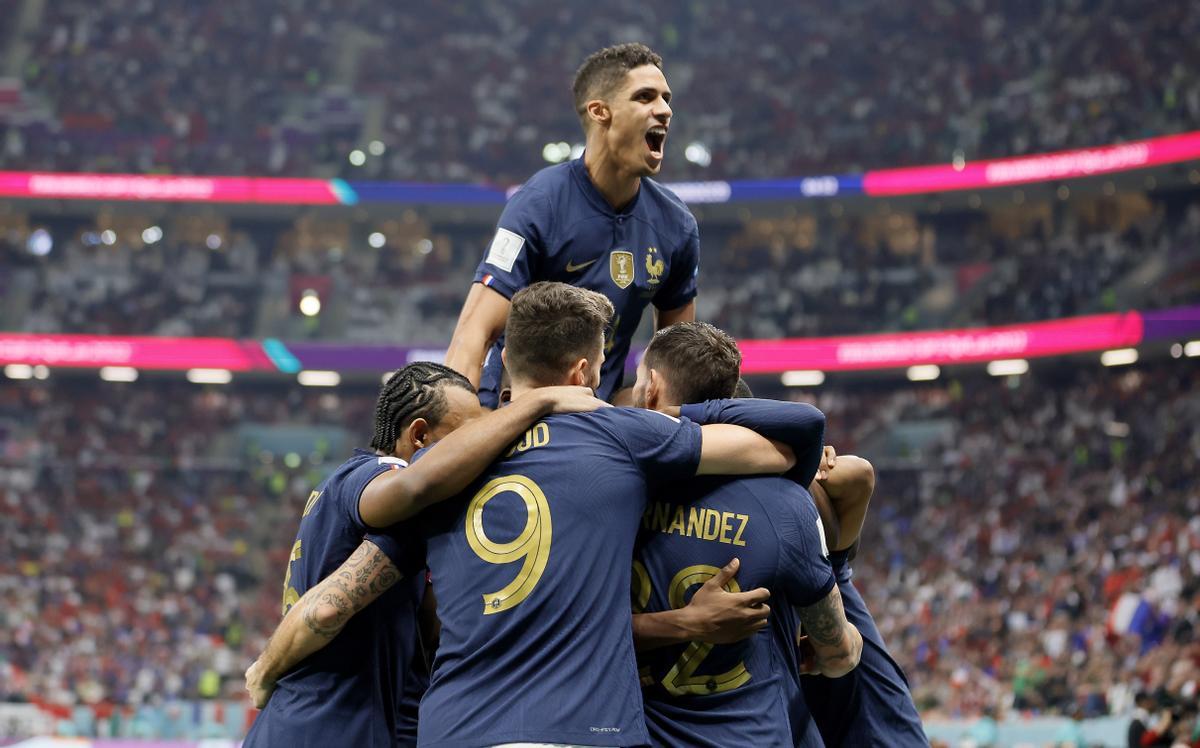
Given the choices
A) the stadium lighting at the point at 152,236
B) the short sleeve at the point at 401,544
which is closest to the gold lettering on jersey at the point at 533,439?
the short sleeve at the point at 401,544

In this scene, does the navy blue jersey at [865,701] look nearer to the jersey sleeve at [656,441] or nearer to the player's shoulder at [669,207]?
the jersey sleeve at [656,441]

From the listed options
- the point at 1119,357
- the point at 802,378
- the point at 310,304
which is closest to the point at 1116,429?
the point at 1119,357

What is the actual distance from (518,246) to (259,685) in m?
2.01

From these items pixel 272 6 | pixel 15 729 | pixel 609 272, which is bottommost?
pixel 15 729

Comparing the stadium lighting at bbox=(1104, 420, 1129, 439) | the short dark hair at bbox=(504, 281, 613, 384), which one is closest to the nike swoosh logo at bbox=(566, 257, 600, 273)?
the short dark hair at bbox=(504, 281, 613, 384)

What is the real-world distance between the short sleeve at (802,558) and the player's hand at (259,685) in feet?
6.03

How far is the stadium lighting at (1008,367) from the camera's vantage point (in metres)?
31.7

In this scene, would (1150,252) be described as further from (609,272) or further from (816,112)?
(609,272)

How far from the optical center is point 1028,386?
31.9m

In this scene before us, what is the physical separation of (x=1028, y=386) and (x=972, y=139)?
22.4 feet

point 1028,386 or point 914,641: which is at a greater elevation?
point 1028,386

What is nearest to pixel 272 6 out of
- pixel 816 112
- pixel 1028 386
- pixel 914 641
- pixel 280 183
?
pixel 280 183

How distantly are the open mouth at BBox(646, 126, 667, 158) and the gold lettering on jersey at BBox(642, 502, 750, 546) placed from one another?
197 cm

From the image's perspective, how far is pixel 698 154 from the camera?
119 feet
